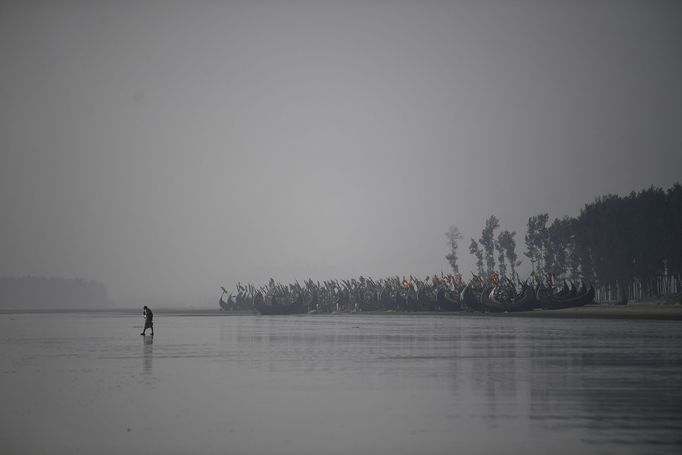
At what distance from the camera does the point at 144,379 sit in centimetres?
2158

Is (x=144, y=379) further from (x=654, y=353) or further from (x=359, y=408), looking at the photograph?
(x=654, y=353)

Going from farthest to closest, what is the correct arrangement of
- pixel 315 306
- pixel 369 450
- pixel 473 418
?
pixel 315 306 < pixel 473 418 < pixel 369 450

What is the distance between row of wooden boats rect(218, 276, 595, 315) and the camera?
111 metres

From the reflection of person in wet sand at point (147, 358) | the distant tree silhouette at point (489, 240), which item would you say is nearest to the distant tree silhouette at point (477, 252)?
the distant tree silhouette at point (489, 240)

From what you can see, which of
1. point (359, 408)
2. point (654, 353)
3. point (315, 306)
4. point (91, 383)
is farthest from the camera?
point (315, 306)

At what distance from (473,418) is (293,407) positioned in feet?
11.9

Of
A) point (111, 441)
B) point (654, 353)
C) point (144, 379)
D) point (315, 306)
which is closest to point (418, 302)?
point (315, 306)

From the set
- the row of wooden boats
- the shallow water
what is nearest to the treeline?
the row of wooden boats

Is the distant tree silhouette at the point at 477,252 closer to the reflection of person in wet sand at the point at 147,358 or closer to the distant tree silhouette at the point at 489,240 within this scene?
the distant tree silhouette at the point at 489,240

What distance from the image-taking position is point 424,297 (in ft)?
465

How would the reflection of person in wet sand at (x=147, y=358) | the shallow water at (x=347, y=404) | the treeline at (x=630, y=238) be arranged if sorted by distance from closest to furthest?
the shallow water at (x=347, y=404) → the reflection of person in wet sand at (x=147, y=358) → the treeline at (x=630, y=238)

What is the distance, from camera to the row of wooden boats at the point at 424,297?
111 meters

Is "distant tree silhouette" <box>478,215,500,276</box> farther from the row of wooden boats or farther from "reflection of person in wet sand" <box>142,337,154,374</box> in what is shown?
"reflection of person in wet sand" <box>142,337,154,374</box>

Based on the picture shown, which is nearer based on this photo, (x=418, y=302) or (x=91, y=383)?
(x=91, y=383)
